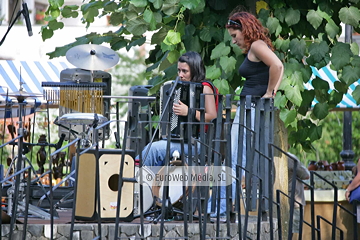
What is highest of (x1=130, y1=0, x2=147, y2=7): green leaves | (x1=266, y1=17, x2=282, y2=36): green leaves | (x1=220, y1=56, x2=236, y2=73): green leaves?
(x1=130, y1=0, x2=147, y2=7): green leaves

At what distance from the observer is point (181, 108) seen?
16.9 feet

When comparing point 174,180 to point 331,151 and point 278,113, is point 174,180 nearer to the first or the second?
point 278,113

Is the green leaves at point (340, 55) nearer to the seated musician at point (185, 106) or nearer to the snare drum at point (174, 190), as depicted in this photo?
the seated musician at point (185, 106)

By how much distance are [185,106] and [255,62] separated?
663 millimetres

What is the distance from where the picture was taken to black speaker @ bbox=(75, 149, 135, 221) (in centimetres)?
439

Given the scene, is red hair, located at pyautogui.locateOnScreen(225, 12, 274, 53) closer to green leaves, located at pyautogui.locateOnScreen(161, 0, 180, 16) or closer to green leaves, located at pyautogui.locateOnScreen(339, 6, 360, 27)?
green leaves, located at pyautogui.locateOnScreen(161, 0, 180, 16)

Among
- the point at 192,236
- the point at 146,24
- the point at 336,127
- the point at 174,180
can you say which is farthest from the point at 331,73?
the point at 336,127

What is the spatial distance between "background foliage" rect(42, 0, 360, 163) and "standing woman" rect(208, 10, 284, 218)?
962 mm

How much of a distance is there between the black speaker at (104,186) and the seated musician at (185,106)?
1.81ft

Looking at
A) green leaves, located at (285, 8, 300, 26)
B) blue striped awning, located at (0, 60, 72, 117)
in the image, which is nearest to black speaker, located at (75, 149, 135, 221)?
green leaves, located at (285, 8, 300, 26)

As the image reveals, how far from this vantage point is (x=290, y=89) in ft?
20.5

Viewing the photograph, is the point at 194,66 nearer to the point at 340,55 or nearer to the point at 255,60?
the point at 255,60

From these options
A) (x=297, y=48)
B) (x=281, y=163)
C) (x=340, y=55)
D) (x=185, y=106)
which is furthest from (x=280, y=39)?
(x=185, y=106)

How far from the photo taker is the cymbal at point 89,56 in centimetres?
721
